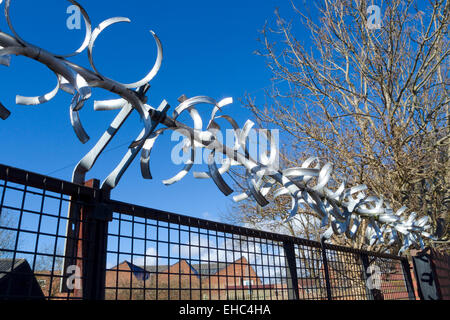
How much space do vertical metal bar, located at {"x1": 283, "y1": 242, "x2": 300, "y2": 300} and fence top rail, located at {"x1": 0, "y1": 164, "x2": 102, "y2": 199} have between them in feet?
5.56

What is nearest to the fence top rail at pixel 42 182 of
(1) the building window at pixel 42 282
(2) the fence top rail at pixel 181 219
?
(2) the fence top rail at pixel 181 219

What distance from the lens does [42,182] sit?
1473 millimetres

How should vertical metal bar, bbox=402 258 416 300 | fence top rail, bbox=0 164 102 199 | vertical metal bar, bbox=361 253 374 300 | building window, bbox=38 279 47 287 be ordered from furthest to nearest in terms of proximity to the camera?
vertical metal bar, bbox=402 258 416 300
vertical metal bar, bbox=361 253 374 300
building window, bbox=38 279 47 287
fence top rail, bbox=0 164 102 199

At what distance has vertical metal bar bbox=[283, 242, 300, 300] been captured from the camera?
112 inches

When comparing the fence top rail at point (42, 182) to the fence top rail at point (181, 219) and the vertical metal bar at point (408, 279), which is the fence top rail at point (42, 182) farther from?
the vertical metal bar at point (408, 279)

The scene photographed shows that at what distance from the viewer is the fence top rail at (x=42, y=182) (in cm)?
138

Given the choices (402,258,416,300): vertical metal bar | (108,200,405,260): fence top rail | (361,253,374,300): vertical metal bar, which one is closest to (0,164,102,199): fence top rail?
(108,200,405,260): fence top rail

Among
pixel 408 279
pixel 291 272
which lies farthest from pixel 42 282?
pixel 408 279

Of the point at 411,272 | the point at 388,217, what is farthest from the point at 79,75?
the point at 411,272

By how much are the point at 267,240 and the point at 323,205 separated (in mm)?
842

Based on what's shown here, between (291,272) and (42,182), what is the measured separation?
199cm

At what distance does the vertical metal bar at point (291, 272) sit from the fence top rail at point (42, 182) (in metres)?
1.69

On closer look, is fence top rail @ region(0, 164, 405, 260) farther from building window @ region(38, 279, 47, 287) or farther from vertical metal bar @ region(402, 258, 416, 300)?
vertical metal bar @ region(402, 258, 416, 300)

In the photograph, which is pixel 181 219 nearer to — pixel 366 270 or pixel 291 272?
pixel 291 272
